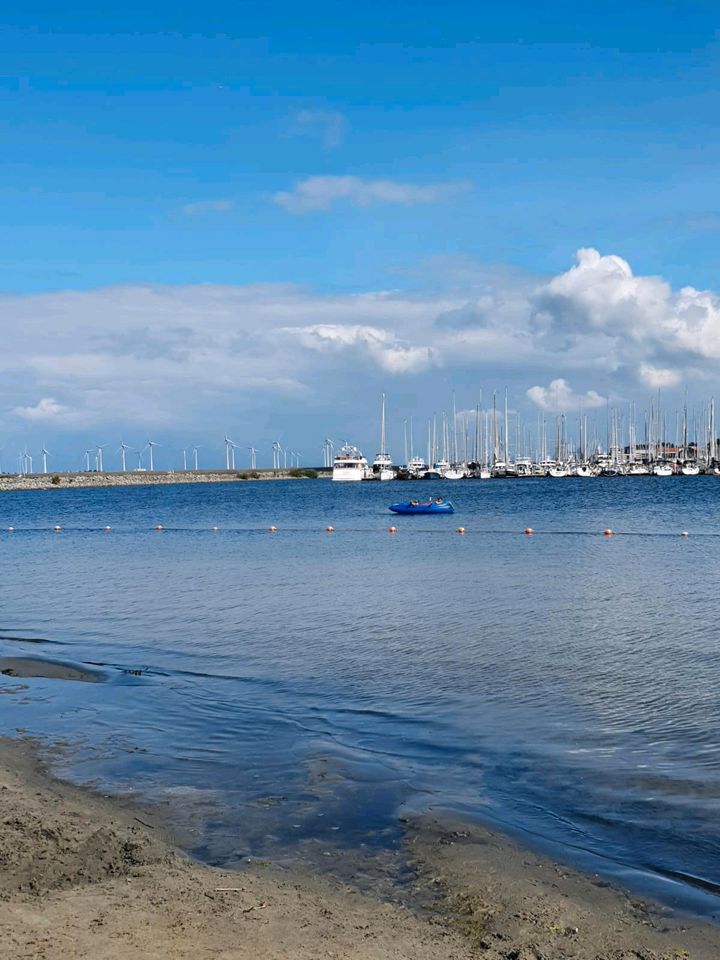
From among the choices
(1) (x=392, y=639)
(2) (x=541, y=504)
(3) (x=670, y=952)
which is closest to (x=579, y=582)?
(1) (x=392, y=639)

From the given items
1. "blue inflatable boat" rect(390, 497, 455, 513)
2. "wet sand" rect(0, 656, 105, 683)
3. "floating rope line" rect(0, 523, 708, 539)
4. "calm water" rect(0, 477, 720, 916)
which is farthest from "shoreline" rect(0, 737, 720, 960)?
"blue inflatable boat" rect(390, 497, 455, 513)

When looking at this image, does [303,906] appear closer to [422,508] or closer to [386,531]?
[386,531]

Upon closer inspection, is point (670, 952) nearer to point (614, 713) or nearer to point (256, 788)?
point (256, 788)

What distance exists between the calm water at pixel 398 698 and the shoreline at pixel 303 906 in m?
0.66

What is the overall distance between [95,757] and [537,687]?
361 inches

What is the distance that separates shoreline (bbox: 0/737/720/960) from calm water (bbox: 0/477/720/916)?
2.18 ft

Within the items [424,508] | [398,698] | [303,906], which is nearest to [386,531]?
[424,508]

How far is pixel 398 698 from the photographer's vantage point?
1930 cm

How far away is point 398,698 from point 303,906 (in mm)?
9903

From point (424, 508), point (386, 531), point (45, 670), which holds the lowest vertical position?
point (45, 670)

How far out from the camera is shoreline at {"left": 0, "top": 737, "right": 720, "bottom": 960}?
333 inches

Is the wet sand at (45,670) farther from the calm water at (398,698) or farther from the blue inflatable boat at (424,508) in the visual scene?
the blue inflatable boat at (424,508)

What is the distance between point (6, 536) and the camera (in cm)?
7700

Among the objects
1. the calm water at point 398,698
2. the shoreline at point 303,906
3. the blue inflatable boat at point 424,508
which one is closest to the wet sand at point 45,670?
the calm water at point 398,698
